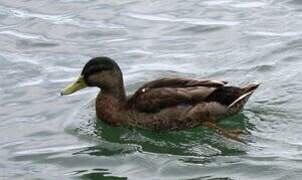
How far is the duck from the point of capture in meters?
11.1

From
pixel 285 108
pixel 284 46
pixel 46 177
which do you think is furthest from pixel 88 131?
pixel 284 46

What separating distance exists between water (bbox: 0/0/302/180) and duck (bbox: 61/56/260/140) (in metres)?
0.14

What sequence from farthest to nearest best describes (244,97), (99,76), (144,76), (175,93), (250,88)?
(144,76)
(99,76)
(250,88)
(244,97)
(175,93)

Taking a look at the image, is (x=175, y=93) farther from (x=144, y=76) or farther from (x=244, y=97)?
(x=144, y=76)

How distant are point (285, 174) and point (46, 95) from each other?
4553mm

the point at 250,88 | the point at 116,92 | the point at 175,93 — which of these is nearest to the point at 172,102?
the point at 175,93

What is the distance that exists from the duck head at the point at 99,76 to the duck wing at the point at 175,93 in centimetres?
52

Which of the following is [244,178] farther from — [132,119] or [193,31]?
[193,31]

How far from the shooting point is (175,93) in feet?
36.4

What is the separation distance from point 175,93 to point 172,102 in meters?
0.12

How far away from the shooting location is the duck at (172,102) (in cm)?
1111

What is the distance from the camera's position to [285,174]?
9.61 m

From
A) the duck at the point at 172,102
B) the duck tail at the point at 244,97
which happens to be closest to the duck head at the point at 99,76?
the duck at the point at 172,102

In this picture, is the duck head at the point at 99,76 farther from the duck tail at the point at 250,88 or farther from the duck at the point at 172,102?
the duck tail at the point at 250,88
